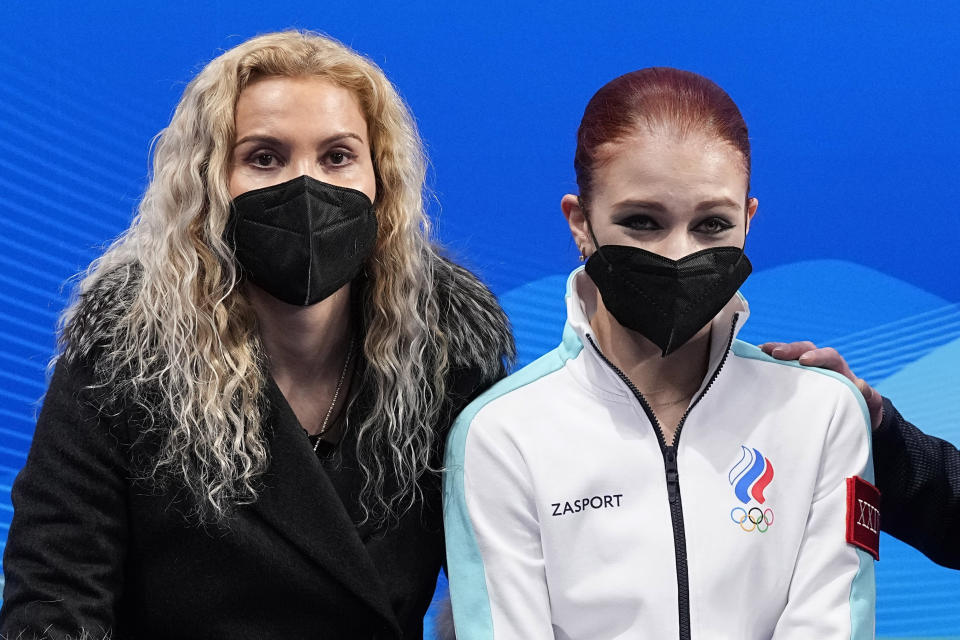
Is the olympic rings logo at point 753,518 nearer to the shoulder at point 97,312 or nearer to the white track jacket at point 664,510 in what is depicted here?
the white track jacket at point 664,510

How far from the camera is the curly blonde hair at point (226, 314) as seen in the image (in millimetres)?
1855

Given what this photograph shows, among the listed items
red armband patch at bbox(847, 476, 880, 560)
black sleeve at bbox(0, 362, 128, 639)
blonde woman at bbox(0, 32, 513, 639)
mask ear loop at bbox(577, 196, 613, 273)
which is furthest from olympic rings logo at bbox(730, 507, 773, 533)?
black sleeve at bbox(0, 362, 128, 639)

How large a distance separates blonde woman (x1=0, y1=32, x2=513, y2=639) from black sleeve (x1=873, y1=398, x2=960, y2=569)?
2.64ft

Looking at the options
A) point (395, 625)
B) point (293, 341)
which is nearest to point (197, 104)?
point (293, 341)

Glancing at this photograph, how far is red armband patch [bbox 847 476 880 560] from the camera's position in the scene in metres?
1.71

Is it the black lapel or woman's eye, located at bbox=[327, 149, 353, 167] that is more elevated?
woman's eye, located at bbox=[327, 149, 353, 167]

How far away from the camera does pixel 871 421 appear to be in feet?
6.37

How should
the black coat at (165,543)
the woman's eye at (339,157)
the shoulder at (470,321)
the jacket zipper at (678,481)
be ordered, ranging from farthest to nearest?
the shoulder at (470,321)
the woman's eye at (339,157)
the black coat at (165,543)
the jacket zipper at (678,481)

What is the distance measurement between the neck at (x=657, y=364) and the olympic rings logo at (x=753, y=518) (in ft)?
0.68

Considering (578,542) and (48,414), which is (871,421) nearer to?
(578,542)

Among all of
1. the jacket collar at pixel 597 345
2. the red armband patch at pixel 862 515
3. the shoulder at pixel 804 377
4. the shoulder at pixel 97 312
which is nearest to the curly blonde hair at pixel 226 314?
the shoulder at pixel 97 312

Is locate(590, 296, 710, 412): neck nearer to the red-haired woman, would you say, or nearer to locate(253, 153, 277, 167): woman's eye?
the red-haired woman

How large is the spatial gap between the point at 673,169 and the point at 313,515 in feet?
2.68

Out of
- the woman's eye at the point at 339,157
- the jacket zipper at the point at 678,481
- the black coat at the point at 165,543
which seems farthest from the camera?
the woman's eye at the point at 339,157
